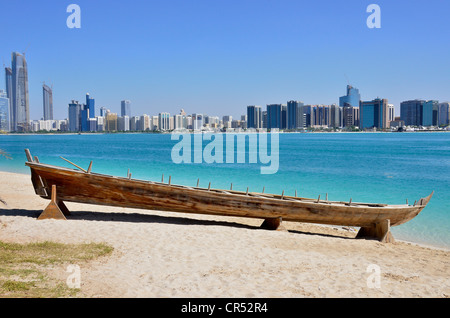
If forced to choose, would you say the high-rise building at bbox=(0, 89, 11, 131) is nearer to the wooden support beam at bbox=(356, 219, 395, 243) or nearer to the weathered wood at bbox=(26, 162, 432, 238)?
the weathered wood at bbox=(26, 162, 432, 238)

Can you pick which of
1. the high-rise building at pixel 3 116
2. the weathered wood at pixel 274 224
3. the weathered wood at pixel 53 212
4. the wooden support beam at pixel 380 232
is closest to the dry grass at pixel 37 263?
the weathered wood at pixel 53 212

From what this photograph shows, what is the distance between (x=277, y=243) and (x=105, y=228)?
433 centimetres

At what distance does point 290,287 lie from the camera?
6070 mm

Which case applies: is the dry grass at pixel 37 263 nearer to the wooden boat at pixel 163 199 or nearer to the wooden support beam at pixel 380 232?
the wooden boat at pixel 163 199

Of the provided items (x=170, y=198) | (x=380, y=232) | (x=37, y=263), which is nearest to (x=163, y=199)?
(x=170, y=198)

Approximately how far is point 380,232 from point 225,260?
206 inches

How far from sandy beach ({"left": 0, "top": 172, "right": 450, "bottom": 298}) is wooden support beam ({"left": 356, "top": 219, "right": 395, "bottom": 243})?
35 cm

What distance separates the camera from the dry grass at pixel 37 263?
17.3 ft

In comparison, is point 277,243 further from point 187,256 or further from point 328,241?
point 187,256

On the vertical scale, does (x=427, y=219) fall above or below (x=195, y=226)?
below

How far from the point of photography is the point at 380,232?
1044cm
